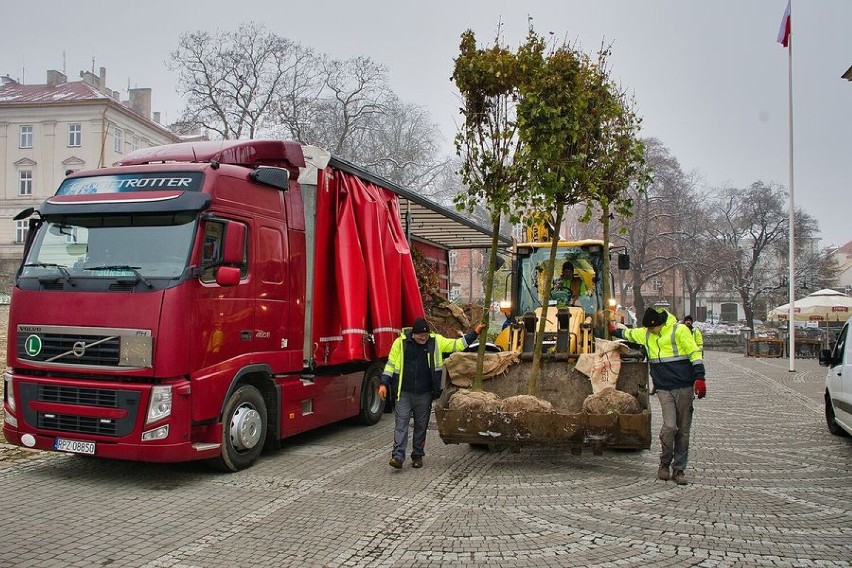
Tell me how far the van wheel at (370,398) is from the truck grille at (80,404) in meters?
4.29

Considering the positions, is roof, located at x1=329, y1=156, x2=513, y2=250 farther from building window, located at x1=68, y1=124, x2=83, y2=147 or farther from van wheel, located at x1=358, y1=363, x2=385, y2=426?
building window, located at x1=68, y1=124, x2=83, y2=147

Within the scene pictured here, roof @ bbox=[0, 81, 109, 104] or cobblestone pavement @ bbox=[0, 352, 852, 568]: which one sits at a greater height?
roof @ bbox=[0, 81, 109, 104]

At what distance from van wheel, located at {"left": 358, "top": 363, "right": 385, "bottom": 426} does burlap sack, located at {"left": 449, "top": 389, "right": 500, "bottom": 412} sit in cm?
285

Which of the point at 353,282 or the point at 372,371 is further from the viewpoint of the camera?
the point at 372,371

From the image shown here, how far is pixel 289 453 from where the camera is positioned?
8906 mm

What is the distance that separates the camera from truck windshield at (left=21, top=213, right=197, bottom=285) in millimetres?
6984

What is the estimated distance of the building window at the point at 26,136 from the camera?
5238 centimetres

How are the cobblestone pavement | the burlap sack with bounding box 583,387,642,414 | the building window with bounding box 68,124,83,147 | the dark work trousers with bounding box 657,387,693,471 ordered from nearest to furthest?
the cobblestone pavement → the dark work trousers with bounding box 657,387,693,471 → the burlap sack with bounding box 583,387,642,414 → the building window with bounding box 68,124,83,147

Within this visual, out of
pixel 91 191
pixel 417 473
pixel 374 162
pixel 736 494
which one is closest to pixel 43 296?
pixel 91 191

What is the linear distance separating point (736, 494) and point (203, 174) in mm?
6157

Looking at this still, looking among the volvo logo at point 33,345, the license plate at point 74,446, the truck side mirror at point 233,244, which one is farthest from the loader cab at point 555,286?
the volvo logo at point 33,345

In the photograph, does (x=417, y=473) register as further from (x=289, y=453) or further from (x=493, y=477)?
(x=289, y=453)

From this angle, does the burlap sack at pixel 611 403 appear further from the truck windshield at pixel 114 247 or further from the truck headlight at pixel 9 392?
the truck headlight at pixel 9 392

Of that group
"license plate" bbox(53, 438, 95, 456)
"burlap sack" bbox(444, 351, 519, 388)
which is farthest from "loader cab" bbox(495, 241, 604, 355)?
"license plate" bbox(53, 438, 95, 456)
